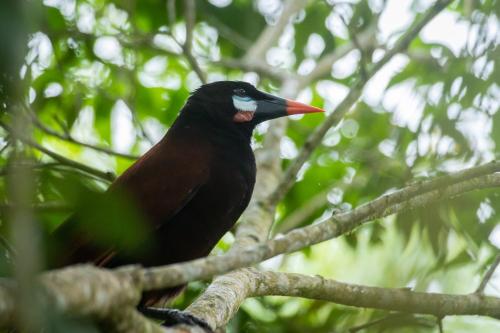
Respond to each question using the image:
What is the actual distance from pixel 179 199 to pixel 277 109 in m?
0.93

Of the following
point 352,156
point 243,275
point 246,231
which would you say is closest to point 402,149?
point 352,156

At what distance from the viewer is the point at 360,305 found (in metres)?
2.73

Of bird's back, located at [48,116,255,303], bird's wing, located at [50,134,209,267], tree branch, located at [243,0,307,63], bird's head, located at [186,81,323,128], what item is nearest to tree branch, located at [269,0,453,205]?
bird's head, located at [186,81,323,128]

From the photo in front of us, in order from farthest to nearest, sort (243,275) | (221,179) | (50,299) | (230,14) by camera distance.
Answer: (230,14) < (221,179) < (243,275) < (50,299)

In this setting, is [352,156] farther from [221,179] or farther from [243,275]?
[243,275]

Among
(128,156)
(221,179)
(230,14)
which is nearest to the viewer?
(221,179)

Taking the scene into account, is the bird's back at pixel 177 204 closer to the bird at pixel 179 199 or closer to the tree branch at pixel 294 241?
the bird at pixel 179 199

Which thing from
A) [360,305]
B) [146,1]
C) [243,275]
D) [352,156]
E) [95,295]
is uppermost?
[95,295]

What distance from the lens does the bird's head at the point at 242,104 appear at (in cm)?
348

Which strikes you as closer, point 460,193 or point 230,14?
point 460,193

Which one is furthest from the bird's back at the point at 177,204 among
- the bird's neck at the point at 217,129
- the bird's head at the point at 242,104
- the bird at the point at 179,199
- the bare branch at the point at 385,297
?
the bird's head at the point at 242,104

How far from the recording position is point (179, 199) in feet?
9.18

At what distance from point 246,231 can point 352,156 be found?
1.29 m

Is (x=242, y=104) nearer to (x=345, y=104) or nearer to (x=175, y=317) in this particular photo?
(x=345, y=104)
